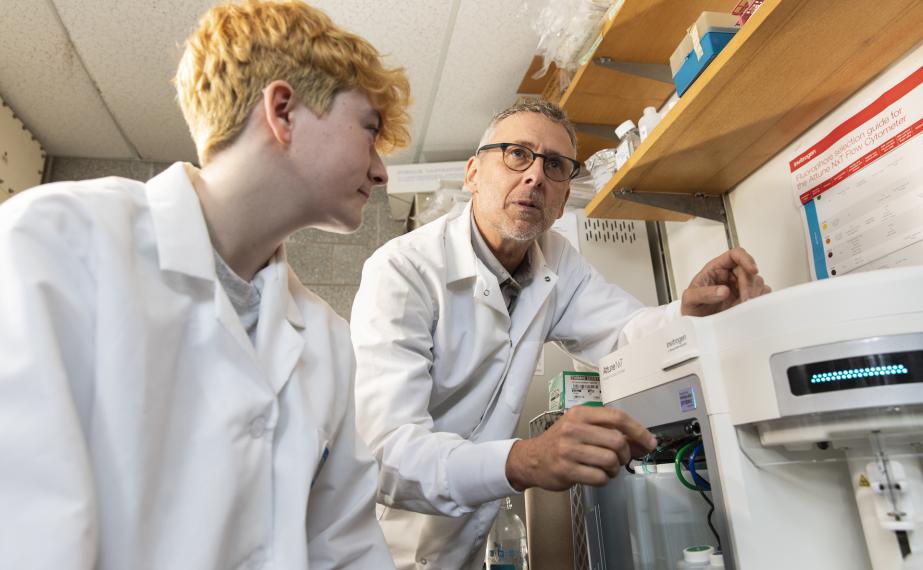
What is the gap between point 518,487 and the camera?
2.80 feet

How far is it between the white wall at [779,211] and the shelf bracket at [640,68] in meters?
0.38

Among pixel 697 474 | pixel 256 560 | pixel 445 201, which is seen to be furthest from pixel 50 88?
pixel 697 474

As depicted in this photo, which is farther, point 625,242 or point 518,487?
point 625,242

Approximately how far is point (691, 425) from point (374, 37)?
1631 mm

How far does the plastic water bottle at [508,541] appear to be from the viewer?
4.94ft

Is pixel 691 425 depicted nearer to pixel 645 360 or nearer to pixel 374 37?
pixel 645 360

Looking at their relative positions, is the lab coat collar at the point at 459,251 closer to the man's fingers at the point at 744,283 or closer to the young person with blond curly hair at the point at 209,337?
the young person with blond curly hair at the point at 209,337

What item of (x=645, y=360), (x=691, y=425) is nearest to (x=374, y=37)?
(x=645, y=360)

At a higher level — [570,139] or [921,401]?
[570,139]

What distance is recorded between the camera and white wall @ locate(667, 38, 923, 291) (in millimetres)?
1087

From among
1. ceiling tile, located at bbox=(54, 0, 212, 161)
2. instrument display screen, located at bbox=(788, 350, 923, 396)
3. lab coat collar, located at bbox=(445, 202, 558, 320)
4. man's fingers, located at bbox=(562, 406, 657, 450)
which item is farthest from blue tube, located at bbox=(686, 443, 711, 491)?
ceiling tile, located at bbox=(54, 0, 212, 161)

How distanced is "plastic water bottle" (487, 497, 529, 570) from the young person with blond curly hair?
2.38 ft

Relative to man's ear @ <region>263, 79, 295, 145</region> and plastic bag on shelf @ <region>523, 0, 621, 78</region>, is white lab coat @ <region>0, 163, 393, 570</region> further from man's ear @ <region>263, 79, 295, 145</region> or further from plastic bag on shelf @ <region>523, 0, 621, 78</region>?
plastic bag on shelf @ <region>523, 0, 621, 78</region>

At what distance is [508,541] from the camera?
156cm
